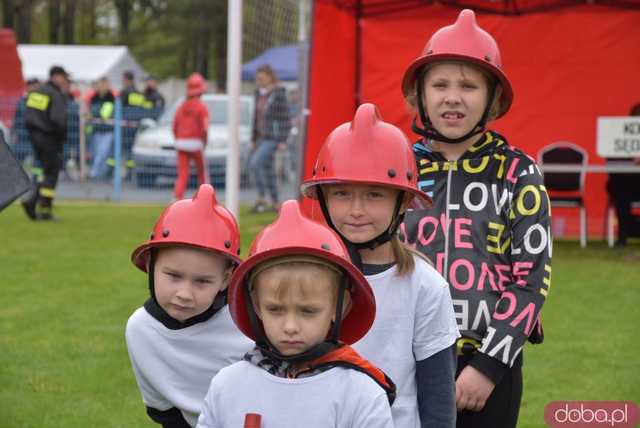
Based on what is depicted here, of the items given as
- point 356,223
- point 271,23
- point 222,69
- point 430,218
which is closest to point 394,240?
point 356,223

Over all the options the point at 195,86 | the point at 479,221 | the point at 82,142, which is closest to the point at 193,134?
the point at 195,86

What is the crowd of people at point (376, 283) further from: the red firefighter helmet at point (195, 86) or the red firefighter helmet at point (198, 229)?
the red firefighter helmet at point (195, 86)

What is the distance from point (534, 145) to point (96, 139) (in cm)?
1020

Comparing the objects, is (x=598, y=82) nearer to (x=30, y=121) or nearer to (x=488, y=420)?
(x=30, y=121)

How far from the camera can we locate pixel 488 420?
3365mm

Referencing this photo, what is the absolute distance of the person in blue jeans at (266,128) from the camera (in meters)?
16.0

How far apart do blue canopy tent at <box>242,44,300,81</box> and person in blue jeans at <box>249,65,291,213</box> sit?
43.7 feet

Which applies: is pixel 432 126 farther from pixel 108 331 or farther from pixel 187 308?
pixel 108 331

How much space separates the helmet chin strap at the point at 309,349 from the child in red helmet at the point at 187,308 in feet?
2.14

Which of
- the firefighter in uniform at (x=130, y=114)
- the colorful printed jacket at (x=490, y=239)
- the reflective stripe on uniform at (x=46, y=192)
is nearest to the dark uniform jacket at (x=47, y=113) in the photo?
the reflective stripe on uniform at (x=46, y=192)

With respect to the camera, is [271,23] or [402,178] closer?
[402,178]

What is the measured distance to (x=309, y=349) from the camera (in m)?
2.56

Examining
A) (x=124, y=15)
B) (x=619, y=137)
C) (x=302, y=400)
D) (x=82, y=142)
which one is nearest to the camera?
(x=302, y=400)

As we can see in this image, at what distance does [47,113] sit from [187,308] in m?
12.1
